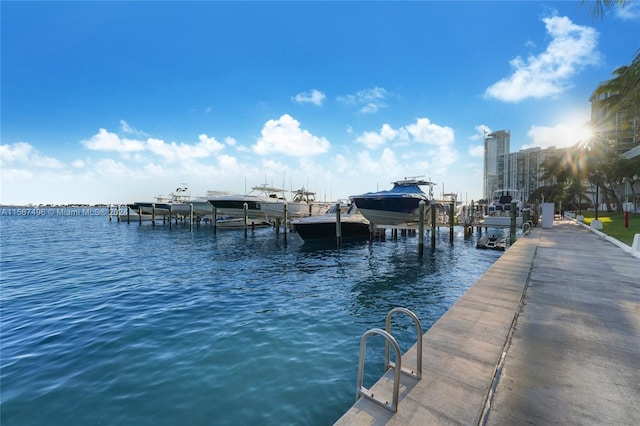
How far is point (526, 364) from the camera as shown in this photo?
143 inches

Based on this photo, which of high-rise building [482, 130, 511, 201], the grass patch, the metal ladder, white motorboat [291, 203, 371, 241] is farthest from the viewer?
high-rise building [482, 130, 511, 201]

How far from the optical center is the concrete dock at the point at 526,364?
2764mm

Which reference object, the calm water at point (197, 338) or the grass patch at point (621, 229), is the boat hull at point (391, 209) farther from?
the grass patch at point (621, 229)

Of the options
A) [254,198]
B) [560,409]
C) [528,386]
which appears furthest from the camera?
[254,198]

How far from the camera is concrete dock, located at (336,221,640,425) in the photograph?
2.76 meters

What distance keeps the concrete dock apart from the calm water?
161 cm

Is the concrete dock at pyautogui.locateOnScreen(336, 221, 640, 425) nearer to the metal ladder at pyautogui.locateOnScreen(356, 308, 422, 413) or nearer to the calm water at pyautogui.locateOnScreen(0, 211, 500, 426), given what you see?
the metal ladder at pyautogui.locateOnScreen(356, 308, 422, 413)

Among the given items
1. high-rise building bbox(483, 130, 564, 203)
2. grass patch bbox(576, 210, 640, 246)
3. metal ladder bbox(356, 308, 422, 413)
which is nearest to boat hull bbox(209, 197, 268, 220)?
grass patch bbox(576, 210, 640, 246)

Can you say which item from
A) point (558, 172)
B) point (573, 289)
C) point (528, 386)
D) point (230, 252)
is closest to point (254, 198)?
point (230, 252)

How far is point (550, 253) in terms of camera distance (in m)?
12.0

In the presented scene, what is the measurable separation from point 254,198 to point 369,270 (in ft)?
71.3

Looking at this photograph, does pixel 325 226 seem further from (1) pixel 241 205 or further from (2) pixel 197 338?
(2) pixel 197 338

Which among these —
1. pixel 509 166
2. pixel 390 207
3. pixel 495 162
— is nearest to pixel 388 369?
pixel 390 207

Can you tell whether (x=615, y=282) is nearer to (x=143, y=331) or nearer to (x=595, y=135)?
(x=143, y=331)
